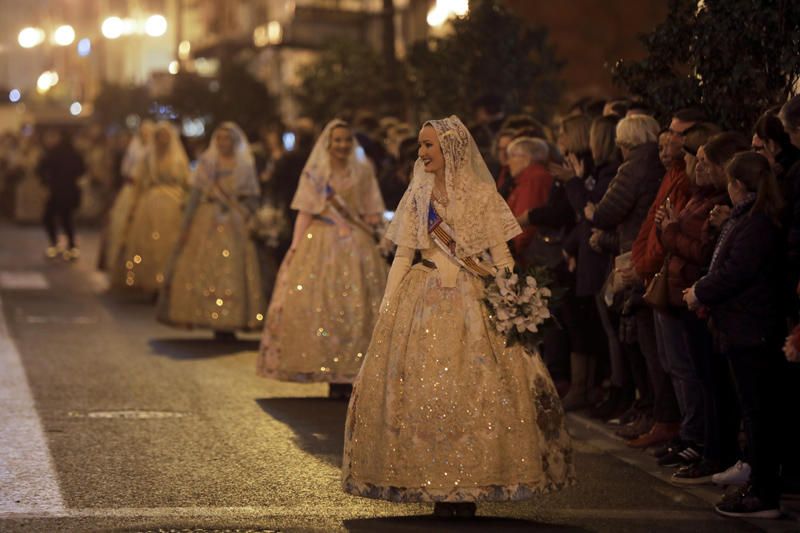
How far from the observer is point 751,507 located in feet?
28.5

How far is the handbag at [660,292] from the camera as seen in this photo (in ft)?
32.6

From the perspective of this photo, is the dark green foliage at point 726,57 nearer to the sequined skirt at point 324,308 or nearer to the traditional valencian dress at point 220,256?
the sequined skirt at point 324,308

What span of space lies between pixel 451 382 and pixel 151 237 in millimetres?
13298

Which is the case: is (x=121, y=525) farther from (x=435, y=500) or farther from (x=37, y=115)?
(x=37, y=115)

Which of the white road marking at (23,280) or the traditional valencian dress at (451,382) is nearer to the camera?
the traditional valencian dress at (451,382)

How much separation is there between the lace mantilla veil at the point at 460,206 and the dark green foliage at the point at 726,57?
2361mm

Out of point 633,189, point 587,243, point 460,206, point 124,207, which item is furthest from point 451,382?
point 124,207

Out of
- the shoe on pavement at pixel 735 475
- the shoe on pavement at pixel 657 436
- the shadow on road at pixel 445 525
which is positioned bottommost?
the shadow on road at pixel 445 525

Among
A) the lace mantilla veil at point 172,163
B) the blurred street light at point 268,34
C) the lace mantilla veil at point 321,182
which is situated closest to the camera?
the lace mantilla veil at point 321,182

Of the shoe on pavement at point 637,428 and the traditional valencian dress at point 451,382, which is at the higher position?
the traditional valencian dress at point 451,382

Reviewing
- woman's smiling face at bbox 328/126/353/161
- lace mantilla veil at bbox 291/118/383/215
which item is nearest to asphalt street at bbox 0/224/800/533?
lace mantilla veil at bbox 291/118/383/215

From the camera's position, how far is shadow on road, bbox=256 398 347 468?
10523mm

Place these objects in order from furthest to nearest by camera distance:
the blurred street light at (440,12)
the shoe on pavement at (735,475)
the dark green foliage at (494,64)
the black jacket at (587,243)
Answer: the blurred street light at (440,12) → the dark green foliage at (494,64) → the black jacket at (587,243) → the shoe on pavement at (735,475)

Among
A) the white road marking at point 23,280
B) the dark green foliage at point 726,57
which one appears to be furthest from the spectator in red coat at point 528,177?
the white road marking at point 23,280
